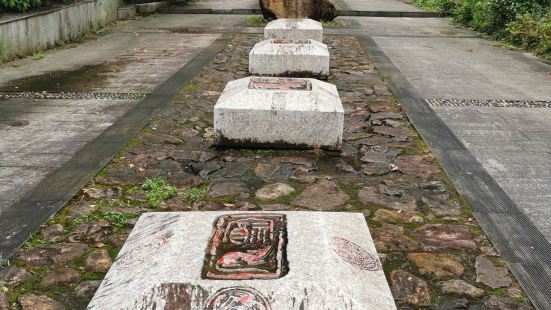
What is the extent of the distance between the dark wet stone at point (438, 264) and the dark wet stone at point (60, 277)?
1.88 metres

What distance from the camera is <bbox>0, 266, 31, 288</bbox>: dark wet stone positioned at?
9.45ft

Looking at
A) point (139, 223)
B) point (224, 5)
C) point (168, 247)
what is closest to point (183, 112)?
point (139, 223)

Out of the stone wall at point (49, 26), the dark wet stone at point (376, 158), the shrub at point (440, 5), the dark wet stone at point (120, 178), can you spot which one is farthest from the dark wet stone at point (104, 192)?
the shrub at point (440, 5)

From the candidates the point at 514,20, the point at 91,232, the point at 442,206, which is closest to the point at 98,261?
the point at 91,232

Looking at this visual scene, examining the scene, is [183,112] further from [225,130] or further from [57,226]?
[57,226]

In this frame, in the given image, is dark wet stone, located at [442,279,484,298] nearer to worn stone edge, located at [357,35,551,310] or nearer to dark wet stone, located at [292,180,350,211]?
worn stone edge, located at [357,35,551,310]

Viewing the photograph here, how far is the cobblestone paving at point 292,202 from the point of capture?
2906 mm

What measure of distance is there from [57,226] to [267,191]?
4.80ft

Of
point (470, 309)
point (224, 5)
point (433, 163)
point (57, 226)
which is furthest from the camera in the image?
point (224, 5)

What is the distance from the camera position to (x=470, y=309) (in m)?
2.73

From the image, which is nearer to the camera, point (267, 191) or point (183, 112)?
point (267, 191)

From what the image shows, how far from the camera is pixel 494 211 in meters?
3.79

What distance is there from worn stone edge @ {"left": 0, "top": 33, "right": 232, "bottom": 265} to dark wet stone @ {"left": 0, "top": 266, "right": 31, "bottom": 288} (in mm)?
109

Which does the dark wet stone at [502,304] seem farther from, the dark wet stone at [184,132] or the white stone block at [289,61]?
the white stone block at [289,61]
